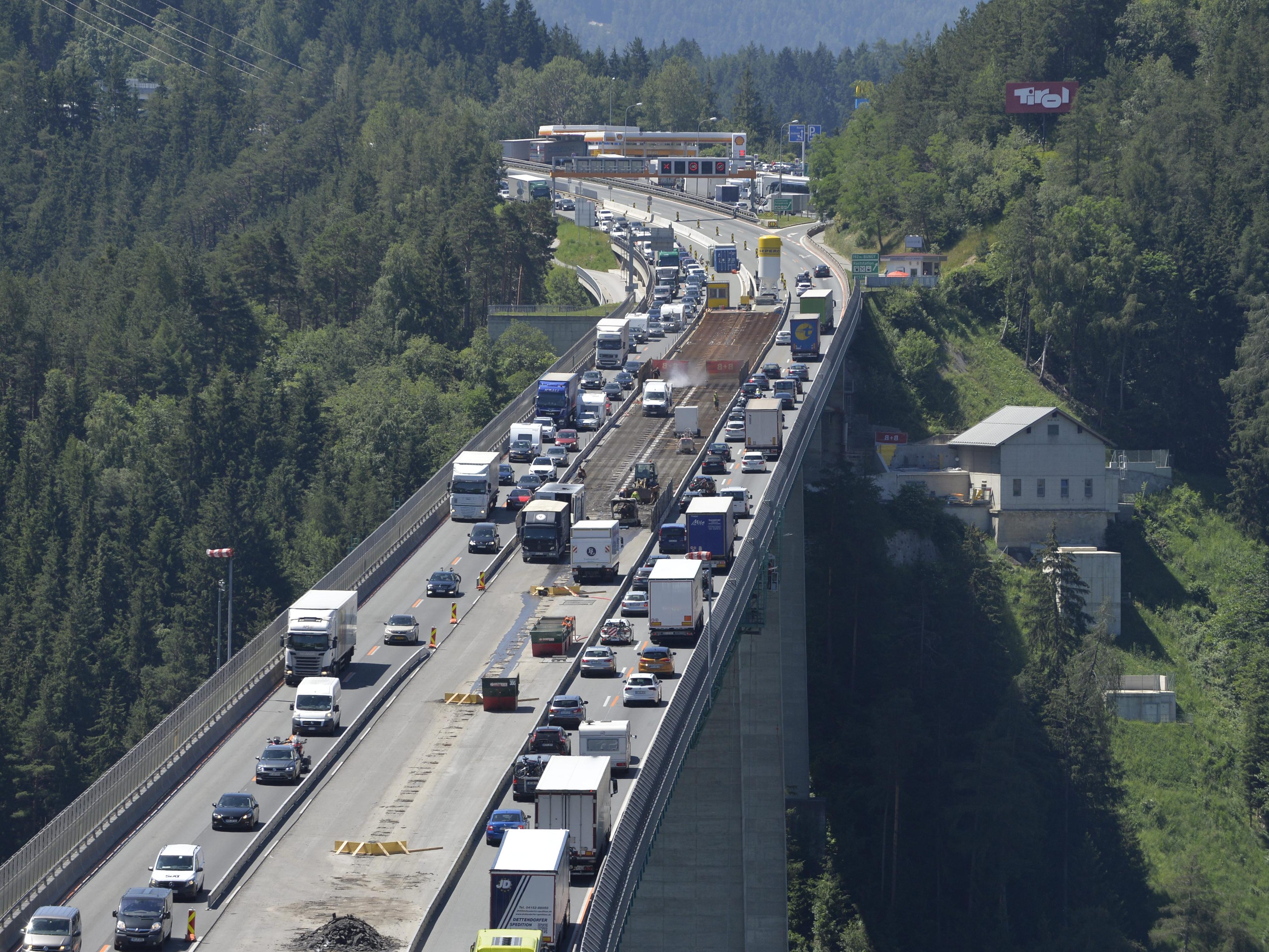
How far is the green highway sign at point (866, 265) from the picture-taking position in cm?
14588

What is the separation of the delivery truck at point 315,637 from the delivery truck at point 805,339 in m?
58.3

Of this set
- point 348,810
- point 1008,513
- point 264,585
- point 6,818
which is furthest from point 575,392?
point 348,810

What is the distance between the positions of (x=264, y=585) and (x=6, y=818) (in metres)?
26.4

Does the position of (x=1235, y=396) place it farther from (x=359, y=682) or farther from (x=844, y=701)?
(x=359, y=682)

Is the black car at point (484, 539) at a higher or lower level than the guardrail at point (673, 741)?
higher

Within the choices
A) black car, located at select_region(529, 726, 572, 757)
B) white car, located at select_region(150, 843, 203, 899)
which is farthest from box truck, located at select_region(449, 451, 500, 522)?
white car, located at select_region(150, 843, 203, 899)

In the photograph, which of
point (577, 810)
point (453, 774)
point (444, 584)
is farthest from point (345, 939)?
point (444, 584)

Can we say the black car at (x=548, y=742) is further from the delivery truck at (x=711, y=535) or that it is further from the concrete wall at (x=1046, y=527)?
the concrete wall at (x=1046, y=527)

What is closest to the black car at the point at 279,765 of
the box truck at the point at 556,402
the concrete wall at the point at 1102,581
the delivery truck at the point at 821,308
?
the box truck at the point at 556,402

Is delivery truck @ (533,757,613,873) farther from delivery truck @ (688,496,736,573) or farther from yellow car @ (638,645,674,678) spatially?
delivery truck @ (688,496,736,573)

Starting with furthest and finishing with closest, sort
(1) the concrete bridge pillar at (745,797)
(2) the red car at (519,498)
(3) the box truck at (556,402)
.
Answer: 1. (3) the box truck at (556,402)
2. (2) the red car at (519,498)
3. (1) the concrete bridge pillar at (745,797)

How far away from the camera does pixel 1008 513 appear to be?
12431 centimetres

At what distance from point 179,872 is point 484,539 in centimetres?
3865

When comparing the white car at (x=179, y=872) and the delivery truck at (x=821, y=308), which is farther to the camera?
the delivery truck at (x=821, y=308)
